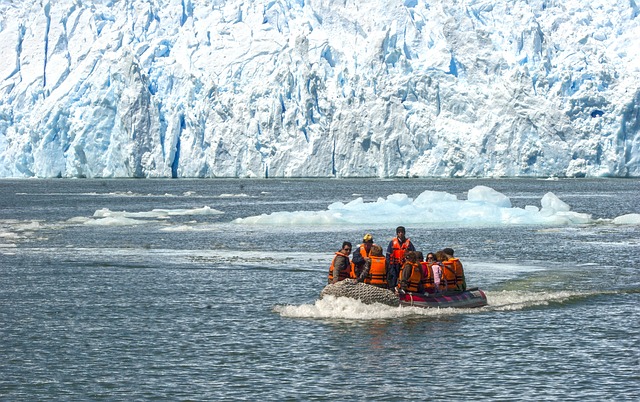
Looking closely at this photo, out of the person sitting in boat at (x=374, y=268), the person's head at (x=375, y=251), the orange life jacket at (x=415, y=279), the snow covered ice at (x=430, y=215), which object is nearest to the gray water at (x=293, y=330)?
the orange life jacket at (x=415, y=279)

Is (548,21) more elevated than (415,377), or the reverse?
(548,21)

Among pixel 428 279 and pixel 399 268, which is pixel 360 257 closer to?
A: pixel 399 268

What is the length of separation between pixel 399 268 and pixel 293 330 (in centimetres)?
315

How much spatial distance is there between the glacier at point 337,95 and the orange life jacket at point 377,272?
87811 mm

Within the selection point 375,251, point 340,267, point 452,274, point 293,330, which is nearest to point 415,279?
point 375,251

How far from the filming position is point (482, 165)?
10906 centimetres

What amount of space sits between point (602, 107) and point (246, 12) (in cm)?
5116

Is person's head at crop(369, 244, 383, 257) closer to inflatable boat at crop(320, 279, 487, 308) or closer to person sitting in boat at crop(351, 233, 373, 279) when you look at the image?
person sitting in boat at crop(351, 233, 373, 279)

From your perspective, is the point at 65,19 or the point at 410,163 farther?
the point at 65,19

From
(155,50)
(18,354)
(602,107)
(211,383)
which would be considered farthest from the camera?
(155,50)

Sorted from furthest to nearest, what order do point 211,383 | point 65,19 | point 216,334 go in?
point 65,19 → point 216,334 → point 211,383

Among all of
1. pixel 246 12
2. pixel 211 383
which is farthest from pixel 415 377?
pixel 246 12

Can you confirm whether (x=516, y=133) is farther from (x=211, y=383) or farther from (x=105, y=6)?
(x=211, y=383)

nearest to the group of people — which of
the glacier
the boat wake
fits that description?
the boat wake
